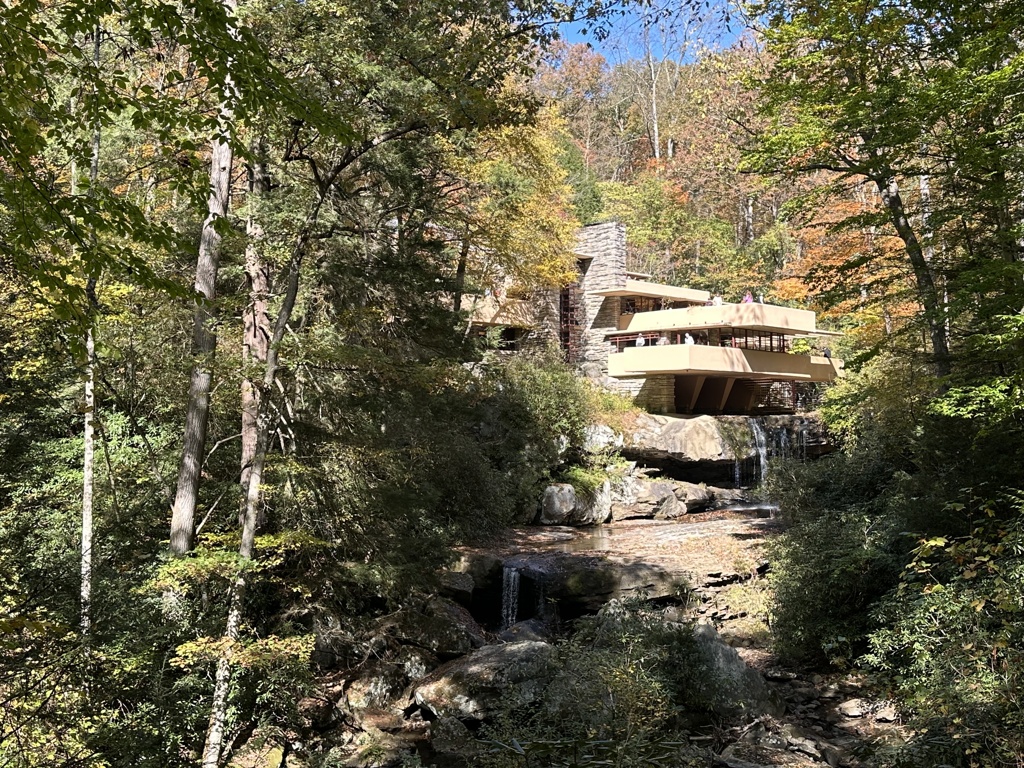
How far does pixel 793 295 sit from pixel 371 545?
18995mm

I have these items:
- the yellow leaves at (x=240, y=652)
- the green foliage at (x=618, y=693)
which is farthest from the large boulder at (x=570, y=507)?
the yellow leaves at (x=240, y=652)

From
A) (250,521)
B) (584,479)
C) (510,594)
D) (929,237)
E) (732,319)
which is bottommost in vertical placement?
(510,594)

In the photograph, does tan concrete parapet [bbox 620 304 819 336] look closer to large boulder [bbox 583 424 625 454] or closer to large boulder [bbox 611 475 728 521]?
large boulder [bbox 583 424 625 454]

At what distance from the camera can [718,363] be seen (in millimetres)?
22688

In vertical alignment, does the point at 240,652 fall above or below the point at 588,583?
above

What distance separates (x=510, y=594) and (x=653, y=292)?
15.0m

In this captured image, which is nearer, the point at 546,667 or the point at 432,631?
the point at 546,667

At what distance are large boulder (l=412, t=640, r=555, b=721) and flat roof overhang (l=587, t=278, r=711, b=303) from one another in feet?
57.4

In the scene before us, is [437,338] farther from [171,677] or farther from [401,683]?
[171,677]

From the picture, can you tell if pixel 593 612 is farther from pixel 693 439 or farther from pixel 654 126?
pixel 654 126

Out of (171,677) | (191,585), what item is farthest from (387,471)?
(171,677)

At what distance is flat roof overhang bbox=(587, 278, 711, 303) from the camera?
25016 mm

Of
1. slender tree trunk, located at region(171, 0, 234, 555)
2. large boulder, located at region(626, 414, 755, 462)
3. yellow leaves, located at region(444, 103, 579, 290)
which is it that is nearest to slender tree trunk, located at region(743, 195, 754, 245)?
yellow leaves, located at region(444, 103, 579, 290)

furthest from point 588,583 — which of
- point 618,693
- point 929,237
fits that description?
point 929,237
